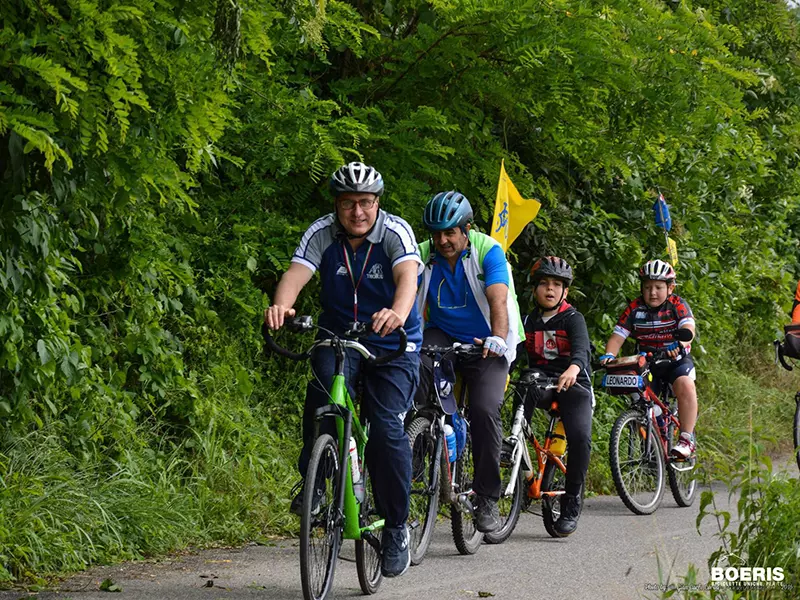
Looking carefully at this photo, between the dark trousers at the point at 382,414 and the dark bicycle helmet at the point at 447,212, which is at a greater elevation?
the dark bicycle helmet at the point at 447,212

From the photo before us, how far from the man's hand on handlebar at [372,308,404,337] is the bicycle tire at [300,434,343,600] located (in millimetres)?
617

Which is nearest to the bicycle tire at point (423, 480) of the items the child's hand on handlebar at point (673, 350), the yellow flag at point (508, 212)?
the yellow flag at point (508, 212)

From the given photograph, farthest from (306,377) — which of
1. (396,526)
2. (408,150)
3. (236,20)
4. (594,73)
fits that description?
(236,20)

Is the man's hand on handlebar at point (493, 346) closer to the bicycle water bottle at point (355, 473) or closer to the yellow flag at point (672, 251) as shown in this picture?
the bicycle water bottle at point (355, 473)

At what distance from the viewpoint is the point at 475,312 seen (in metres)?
8.27

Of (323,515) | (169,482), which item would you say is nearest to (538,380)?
(169,482)

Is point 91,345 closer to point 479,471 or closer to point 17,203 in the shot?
point 17,203

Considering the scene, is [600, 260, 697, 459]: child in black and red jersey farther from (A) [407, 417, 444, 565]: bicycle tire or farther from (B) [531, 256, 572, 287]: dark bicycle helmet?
(A) [407, 417, 444, 565]: bicycle tire

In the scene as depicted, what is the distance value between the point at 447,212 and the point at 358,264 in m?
1.41

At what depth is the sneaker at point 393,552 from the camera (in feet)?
21.5

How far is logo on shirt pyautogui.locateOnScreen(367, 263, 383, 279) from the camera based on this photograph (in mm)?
6668

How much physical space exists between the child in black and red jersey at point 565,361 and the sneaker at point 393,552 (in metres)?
2.76

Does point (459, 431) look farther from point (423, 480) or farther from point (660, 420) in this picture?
Answer: point (660, 420)

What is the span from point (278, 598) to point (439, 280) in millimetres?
2706
